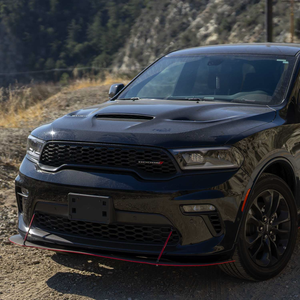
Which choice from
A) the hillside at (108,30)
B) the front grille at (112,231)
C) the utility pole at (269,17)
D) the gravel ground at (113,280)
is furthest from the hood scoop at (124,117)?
the hillside at (108,30)

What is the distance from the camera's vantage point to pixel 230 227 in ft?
11.2

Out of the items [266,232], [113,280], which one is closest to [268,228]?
[266,232]

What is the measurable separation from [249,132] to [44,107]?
12596 mm

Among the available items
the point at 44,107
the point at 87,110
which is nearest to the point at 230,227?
the point at 87,110

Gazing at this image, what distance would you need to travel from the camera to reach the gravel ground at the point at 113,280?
3.68 meters

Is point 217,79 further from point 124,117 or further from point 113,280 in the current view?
point 113,280

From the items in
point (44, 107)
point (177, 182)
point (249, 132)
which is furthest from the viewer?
point (44, 107)

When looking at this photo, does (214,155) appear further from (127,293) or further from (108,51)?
(108,51)

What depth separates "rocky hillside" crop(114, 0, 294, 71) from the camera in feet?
120

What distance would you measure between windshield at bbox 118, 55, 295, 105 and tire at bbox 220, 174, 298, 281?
833 mm

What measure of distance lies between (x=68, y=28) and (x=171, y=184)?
171 ft

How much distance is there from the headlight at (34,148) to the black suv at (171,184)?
19 mm

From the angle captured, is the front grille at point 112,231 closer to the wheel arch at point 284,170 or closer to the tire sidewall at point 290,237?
the tire sidewall at point 290,237

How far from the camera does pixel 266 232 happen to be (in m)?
3.80
